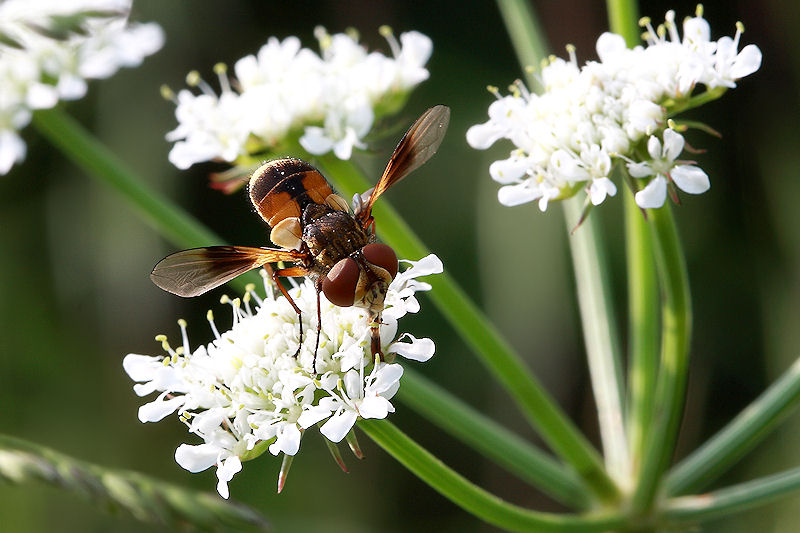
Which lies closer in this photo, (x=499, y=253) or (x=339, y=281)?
(x=339, y=281)

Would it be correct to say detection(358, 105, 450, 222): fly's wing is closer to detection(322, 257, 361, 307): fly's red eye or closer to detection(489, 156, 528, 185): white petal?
detection(489, 156, 528, 185): white petal

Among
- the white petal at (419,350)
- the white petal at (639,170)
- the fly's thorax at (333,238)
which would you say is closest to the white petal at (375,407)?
the white petal at (419,350)

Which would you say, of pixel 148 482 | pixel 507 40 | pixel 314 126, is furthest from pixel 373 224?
pixel 507 40

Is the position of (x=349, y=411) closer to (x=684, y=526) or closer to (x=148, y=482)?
(x=148, y=482)

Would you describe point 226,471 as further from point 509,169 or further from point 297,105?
point 297,105

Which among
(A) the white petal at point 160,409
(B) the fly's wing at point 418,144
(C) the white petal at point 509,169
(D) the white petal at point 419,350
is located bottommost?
(D) the white petal at point 419,350

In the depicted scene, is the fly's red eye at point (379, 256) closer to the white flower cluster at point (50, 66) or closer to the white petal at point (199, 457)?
the white petal at point (199, 457)

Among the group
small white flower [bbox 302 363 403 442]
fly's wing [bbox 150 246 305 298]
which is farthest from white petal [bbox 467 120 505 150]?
small white flower [bbox 302 363 403 442]
